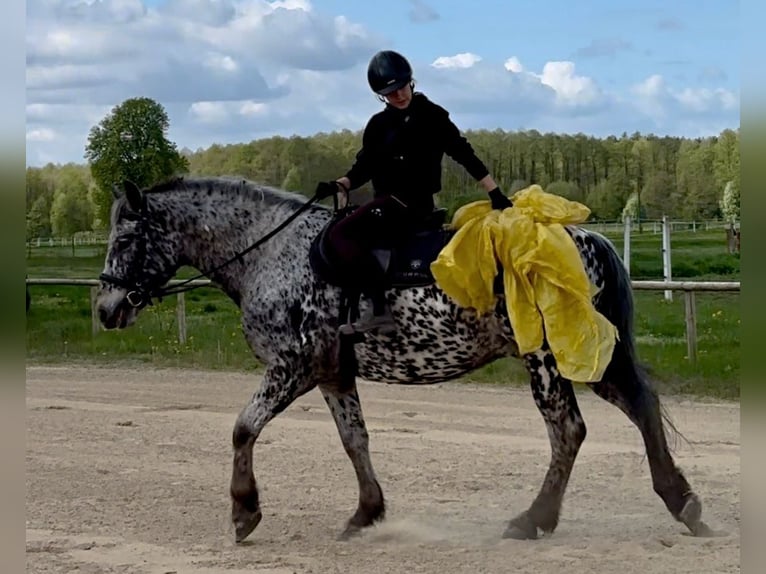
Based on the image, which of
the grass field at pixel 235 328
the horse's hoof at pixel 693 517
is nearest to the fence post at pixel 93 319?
the grass field at pixel 235 328

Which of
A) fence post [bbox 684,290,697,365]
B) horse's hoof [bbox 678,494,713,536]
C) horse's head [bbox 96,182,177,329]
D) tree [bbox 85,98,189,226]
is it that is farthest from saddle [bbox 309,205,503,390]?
tree [bbox 85,98,189,226]

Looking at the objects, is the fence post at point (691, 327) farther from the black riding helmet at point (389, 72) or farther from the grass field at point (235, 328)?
the black riding helmet at point (389, 72)

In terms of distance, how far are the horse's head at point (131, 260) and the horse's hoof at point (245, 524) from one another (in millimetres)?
1383

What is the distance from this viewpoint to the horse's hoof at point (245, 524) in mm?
6168

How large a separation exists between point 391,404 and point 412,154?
18.2 feet

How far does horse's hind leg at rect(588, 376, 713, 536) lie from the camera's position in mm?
5887

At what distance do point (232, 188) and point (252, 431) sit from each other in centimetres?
156

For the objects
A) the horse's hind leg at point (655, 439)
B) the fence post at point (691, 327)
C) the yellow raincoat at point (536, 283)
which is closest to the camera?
the yellow raincoat at point (536, 283)

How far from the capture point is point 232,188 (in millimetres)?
6707

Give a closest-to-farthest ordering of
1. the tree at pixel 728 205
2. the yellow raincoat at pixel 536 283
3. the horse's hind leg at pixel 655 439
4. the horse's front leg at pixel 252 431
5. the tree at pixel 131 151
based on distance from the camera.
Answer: the yellow raincoat at pixel 536 283 < the horse's hind leg at pixel 655 439 < the horse's front leg at pixel 252 431 < the tree at pixel 728 205 < the tree at pixel 131 151

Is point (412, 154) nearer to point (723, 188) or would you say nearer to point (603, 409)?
point (603, 409)
